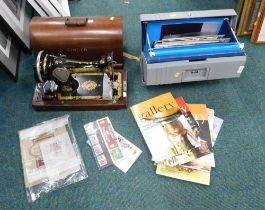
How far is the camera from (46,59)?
4.29ft

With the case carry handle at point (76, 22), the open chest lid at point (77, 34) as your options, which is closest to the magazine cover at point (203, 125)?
the open chest lid at point (77, 34)

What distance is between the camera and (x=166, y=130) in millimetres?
1400

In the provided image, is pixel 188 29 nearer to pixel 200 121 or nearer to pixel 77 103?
pixel 200 121

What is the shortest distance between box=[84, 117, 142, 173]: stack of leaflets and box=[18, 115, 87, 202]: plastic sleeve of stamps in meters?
0.09

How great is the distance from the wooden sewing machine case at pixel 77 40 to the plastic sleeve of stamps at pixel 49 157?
0.11 m

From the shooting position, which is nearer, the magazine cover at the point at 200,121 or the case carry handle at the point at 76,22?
the magazine cover at the point at 200,121

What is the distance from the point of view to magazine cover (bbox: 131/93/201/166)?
1316 mm

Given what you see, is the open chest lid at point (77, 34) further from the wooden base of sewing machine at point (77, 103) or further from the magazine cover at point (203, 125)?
the magazine cover at point (203, 125)

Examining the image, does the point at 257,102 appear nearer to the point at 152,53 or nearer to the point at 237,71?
the point at 237,71

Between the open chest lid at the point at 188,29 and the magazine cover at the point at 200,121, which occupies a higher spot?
the open chest lid at the point at 188,29

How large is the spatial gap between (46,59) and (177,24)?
2.28 feet

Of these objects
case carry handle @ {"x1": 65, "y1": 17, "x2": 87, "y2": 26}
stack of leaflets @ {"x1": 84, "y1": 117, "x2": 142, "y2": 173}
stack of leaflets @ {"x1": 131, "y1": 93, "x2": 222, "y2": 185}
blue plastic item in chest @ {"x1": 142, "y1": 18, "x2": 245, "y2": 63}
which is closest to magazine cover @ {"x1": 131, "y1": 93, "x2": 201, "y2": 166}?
stack of leaflets @ {"x1": 131, "y1": 93, "x2": 222, "y2": 185}

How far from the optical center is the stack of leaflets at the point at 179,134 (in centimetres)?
130

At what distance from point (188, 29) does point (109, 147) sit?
75 cm
